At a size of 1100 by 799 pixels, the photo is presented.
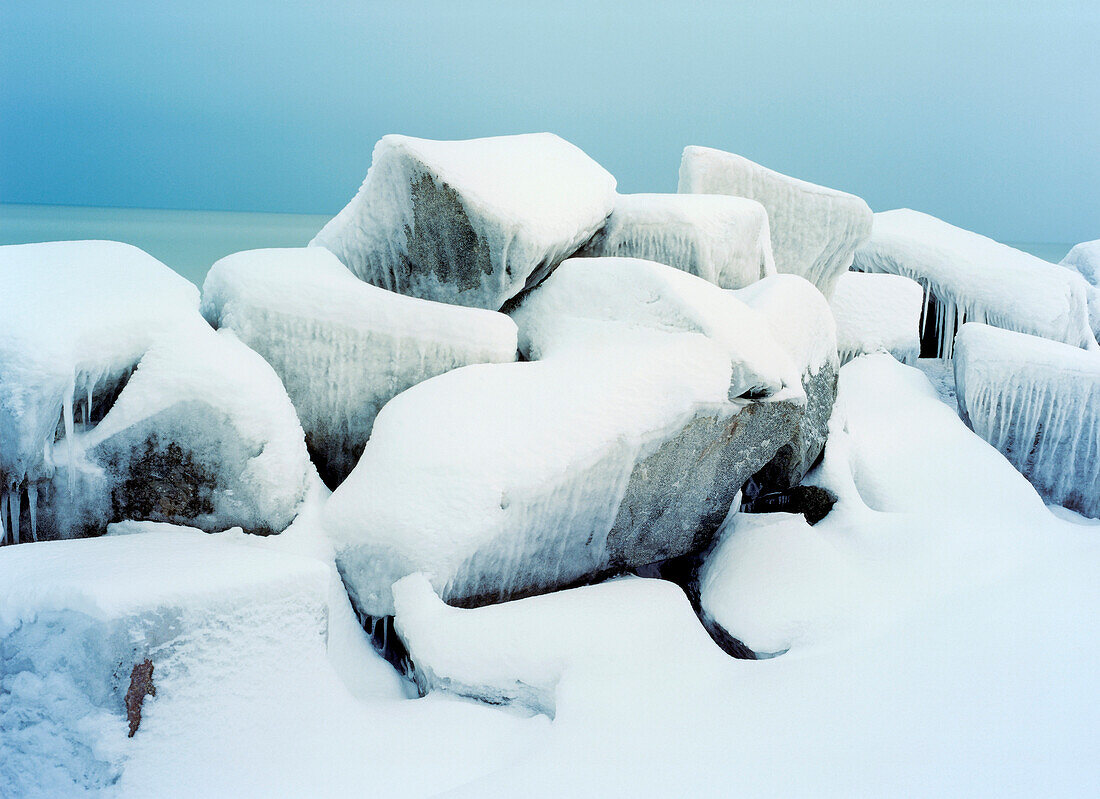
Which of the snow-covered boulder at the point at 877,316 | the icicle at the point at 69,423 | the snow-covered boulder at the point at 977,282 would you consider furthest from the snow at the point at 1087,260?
the icicle at the point at 69,423

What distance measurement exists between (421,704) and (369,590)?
0.46 meters

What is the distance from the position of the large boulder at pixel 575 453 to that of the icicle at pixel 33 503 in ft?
2.58

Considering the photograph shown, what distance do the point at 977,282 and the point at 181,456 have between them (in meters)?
4.18

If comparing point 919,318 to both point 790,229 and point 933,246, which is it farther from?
point 790,229

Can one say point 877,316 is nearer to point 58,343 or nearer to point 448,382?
point 448,382

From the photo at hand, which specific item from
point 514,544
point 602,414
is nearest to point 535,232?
point 602,414

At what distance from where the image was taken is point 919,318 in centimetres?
452

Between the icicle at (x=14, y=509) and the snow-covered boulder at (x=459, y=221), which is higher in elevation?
the snow-covered boulder at (x=459, y=221)

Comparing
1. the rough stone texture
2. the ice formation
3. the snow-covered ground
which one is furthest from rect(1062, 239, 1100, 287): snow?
the ice formation

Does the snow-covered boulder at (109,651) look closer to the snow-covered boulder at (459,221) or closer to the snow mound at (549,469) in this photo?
the snow mound at (549,469)

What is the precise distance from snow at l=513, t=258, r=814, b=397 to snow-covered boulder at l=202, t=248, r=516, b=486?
25 centimetres

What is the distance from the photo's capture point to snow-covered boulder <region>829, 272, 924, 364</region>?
4180 millimetres

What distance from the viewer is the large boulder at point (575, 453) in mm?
2320

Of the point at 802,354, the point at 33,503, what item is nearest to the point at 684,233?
the point at 802,354
